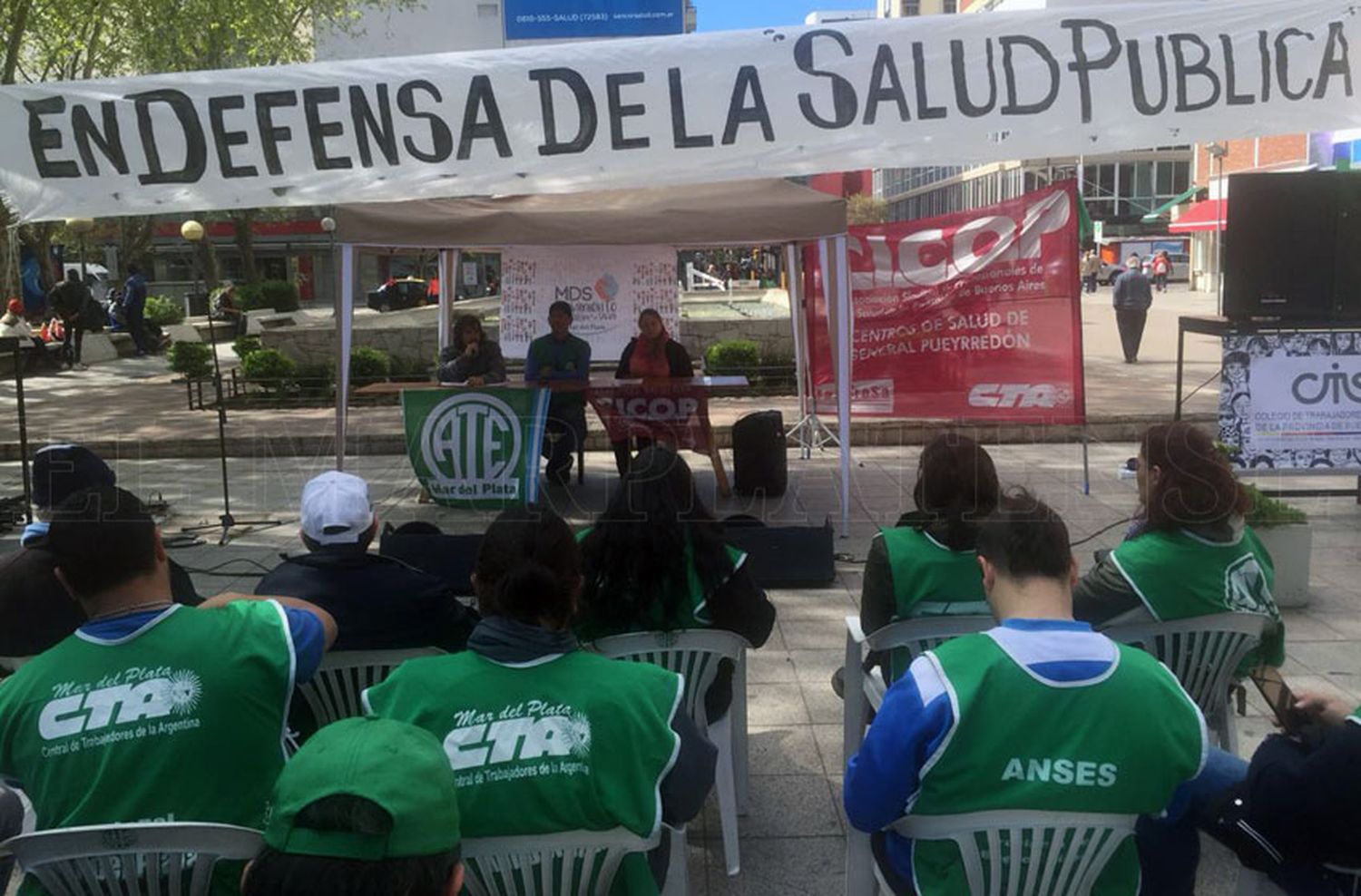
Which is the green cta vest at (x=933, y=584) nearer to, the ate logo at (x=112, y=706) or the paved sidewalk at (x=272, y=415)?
the ate logo at (x=112, y=706)

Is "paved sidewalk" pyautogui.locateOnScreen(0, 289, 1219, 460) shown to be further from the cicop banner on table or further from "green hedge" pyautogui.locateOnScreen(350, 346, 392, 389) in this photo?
the cicop banner on table

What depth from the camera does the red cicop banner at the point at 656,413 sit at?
30.7ft

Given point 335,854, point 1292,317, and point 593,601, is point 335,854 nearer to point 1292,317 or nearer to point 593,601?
point 593,601

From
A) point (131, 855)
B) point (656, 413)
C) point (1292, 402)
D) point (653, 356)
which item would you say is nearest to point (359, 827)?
point (131, 855)

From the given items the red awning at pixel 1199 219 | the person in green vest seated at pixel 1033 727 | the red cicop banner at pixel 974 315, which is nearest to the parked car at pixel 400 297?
the red awning at pixel 1199 219

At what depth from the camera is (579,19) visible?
1392 centimetres

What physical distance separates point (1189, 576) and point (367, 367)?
44.4 ft

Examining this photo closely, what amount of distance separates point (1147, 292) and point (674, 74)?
16019mm

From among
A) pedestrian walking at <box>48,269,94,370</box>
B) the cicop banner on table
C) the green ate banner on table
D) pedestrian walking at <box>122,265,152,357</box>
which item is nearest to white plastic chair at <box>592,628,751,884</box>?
the green ate banner on table

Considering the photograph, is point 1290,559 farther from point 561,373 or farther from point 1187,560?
point 561,373

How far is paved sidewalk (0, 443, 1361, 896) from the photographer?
377 centimetres

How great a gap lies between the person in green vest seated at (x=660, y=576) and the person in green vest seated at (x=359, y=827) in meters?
1.75

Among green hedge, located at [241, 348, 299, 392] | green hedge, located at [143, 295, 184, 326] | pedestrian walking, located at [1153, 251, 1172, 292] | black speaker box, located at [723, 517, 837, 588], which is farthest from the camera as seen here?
pedestrian walking, located at [1153, 251, 1172, 292]

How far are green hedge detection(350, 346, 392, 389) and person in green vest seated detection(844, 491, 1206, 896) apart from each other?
13.8 meters
